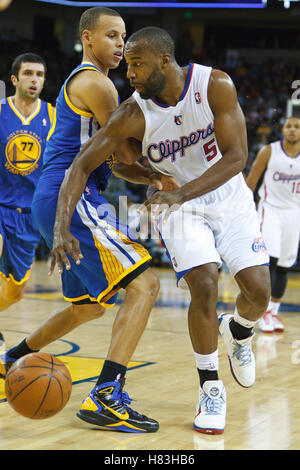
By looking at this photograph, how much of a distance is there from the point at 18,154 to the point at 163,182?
6.06 ft

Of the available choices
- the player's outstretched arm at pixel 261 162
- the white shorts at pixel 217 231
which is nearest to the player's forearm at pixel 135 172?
the white shorts at pixel 217 231

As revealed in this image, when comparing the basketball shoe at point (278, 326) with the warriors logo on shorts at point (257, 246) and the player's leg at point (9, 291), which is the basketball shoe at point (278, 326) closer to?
the player's leg at point (9, 291)

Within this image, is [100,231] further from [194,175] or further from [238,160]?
[238,160]

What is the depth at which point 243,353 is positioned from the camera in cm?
396

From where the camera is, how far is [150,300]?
11.1ft

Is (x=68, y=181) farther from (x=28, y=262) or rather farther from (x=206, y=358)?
(x=28, y=262)

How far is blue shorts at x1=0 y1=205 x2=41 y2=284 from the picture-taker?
4.99 metres

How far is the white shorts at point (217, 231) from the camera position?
3.46 m

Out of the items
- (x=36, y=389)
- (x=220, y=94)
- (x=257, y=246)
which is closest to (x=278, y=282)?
(x=257, y=246)

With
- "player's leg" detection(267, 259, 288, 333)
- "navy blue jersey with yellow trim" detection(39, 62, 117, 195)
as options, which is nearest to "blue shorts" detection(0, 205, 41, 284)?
"navy blue jersey with yellow trim" detection(39, 62, 117, 195)

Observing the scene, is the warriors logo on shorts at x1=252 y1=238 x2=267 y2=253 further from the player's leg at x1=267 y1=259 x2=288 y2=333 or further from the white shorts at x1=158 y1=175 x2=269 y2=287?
the player's leg at x1=267 y1=259 x2=288 y2=333

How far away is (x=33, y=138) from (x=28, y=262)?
959 mm

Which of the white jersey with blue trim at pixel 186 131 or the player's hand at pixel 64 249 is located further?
the white jersey with blue trim at pixel 186 131
